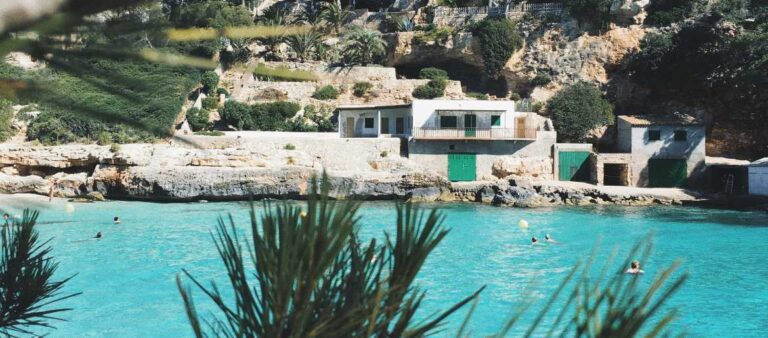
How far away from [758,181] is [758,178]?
132mm

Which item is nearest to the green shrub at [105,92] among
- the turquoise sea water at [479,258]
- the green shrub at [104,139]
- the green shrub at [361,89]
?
the turquoise sea water at [479,258]

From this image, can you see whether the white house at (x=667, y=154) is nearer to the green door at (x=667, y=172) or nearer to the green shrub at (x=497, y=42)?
the green door at (x=667, y=172)

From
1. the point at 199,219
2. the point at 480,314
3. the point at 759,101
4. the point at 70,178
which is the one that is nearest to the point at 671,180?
the point at 759,101

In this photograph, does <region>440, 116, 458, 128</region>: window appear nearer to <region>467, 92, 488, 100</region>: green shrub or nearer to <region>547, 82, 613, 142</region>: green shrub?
<region>467, 92, 488, 100</region>: green shrub

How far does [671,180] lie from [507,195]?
32.9ft

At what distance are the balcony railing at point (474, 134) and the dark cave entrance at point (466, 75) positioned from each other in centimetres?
796

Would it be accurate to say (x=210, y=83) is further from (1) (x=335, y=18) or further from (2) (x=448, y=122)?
(1) (x=335, y=18)

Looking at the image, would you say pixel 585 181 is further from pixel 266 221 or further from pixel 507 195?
pixel 266 221

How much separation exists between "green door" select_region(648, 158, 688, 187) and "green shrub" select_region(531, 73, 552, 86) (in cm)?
865

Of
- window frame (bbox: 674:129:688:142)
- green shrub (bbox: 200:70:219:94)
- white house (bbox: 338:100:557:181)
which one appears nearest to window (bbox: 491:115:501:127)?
white house (bbox: 338:100:557:181)

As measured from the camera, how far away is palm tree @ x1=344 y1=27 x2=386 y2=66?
4238cm

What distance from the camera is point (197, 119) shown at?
118 feet

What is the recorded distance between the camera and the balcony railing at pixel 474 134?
33.8m

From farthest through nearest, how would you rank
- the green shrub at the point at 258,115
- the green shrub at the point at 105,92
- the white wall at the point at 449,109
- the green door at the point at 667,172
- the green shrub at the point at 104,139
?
the green shrub at the point at 258,115 → the white wall at the point at 449,109 → the green door at the point at 667,172 → the green shrub at the point at 104,139 → the green shrub at the point at 105,92
